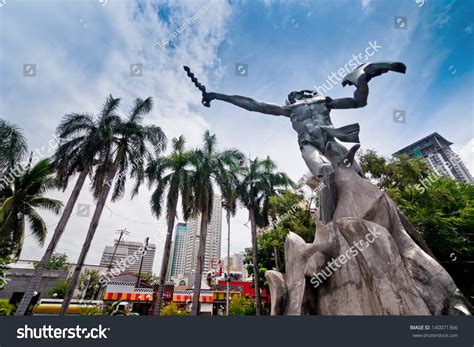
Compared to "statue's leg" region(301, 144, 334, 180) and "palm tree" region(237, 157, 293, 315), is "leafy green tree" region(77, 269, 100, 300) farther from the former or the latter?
"statue's leg" region(301, 144, 334, 180)

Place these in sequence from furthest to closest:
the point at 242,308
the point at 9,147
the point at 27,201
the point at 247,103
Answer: the point at 242,308 → the point at 27,201 → the point at 9,147 → the point at 247,103

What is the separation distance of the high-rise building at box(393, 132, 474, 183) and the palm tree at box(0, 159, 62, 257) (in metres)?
39.7

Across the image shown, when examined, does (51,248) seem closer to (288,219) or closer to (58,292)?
(288,219)

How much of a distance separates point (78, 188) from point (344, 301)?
13.7 m

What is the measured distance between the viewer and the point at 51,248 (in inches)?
472

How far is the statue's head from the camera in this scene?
8.10 meters

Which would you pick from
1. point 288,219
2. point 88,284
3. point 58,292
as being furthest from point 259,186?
point 88,284

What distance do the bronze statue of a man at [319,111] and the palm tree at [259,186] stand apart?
1227 cm

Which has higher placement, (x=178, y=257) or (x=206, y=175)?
(x=178, y=257)

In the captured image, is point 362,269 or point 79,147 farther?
point 79,147

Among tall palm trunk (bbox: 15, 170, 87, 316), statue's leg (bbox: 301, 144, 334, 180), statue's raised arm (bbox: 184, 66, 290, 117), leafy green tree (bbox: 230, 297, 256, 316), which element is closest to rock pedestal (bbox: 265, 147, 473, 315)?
statue's leg (bbox: 301, 144, 334, 180)

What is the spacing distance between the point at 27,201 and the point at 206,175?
411 inches

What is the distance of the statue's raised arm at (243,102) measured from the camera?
7145 mm

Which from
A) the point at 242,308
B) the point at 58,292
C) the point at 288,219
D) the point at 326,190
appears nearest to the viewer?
the point at 326,190
